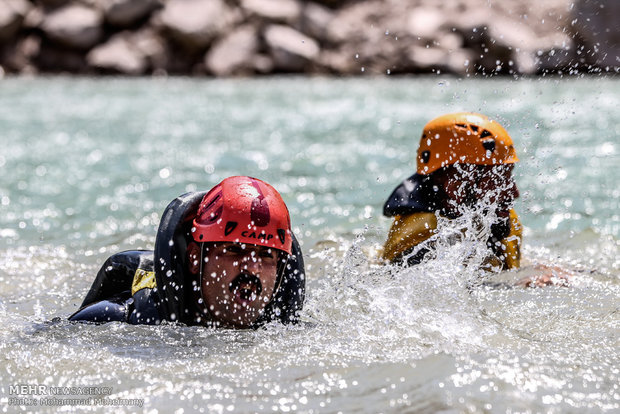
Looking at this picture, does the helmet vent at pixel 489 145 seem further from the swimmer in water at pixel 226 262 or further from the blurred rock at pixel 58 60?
the blurred rock at pixel 58 60

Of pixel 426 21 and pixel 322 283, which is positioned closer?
pixel 322 283

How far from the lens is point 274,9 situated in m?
23.8

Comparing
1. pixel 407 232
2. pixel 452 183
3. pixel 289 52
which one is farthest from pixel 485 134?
pixel 289 52

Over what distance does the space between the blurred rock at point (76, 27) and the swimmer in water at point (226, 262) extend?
67.4ft

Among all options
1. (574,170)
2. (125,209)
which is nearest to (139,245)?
(125,209)

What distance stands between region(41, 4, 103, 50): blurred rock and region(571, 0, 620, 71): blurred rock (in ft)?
43.9

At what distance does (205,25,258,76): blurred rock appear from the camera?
22.8 meters

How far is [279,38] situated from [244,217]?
64.1ft

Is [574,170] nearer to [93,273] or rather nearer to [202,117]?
[93,273]

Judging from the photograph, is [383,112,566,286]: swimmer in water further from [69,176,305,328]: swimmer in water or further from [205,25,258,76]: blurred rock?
[205,25,258,76]: blurred rock

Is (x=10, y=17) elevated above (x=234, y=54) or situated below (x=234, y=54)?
above

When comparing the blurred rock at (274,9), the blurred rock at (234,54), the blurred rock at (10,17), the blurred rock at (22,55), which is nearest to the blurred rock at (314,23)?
the blurred rock at (274,9)

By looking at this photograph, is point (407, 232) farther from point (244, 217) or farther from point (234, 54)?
point (234, 54)

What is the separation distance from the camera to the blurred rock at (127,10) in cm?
2380
